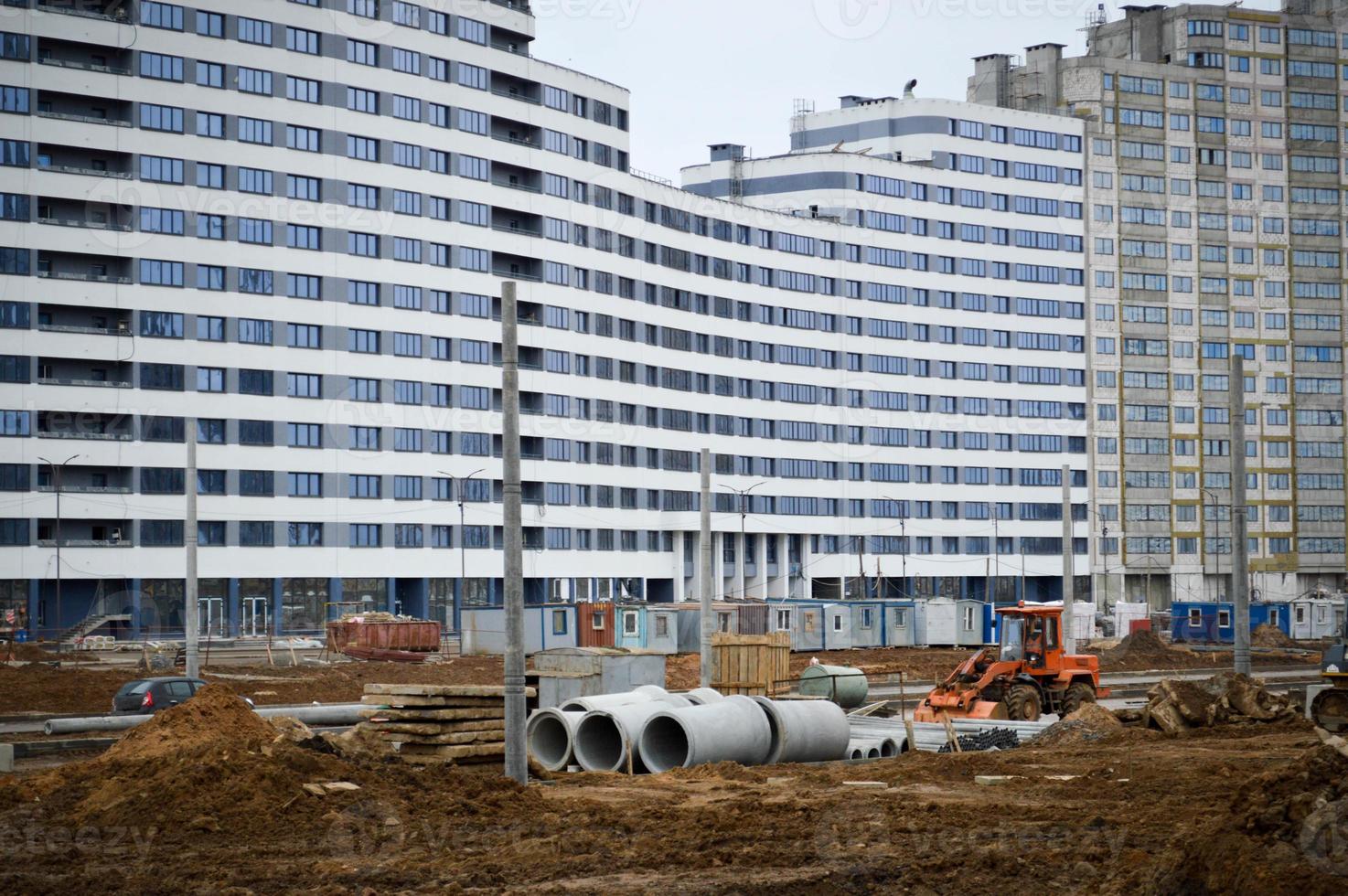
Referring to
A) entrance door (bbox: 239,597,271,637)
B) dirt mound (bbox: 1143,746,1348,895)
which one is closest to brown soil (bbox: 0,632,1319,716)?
entrance door (bbox: 239,597,271,637)

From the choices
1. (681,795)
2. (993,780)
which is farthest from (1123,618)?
(681,795)

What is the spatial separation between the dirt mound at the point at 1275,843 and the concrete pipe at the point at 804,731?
591 inches

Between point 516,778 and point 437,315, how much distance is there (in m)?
74.8

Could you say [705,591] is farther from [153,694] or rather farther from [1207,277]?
[1207,277]

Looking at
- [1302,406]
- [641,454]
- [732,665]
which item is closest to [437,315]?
[641,454]

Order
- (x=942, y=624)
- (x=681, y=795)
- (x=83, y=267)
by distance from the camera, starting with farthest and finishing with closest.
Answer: (x=942, y=624) → (x=83, y=267) → (x=681, y=795)

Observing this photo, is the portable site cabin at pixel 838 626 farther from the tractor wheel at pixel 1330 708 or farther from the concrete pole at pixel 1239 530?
the tractor wheel at pixel 1330 708

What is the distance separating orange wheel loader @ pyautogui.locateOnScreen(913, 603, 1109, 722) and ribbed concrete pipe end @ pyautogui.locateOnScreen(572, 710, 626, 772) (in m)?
9.99

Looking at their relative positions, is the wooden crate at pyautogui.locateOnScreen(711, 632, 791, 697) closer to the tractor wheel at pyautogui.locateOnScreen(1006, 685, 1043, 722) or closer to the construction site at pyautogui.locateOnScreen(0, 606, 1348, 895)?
the construction site at pyautogui.locateOnScreen(0, 606, 1348, 895)

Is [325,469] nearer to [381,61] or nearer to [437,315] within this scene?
[437,315]

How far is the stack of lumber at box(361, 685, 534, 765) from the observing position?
2559cm

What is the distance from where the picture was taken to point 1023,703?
122ft

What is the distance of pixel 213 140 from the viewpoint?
86.1 metres

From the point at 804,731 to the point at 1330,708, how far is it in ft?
41.4
